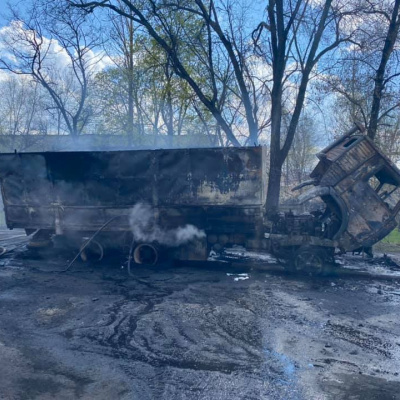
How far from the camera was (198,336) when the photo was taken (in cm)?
567

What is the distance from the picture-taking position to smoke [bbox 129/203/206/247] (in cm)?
995

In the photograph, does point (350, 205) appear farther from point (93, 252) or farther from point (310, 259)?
point (93, 252)

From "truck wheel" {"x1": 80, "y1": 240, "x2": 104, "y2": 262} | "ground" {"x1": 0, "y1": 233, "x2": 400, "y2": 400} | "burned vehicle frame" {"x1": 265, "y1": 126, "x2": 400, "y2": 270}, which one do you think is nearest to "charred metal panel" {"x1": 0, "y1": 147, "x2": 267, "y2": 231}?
"truck wheel" {"x1": 80, "y1": 240, "x2": 104, "y2": 262}

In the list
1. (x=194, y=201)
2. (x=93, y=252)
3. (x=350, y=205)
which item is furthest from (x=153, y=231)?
(x=350, y=205)

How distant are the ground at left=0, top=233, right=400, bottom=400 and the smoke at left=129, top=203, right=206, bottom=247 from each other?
1.08 metres

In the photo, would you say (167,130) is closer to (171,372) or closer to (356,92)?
(356,92)

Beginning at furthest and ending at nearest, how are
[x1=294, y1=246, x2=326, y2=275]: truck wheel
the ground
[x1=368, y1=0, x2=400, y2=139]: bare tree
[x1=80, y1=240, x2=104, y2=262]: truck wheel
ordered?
[x1=368, y1=0, x2=400, y2=139]: bare tree → [x1=80, y1=240, x2=104, y2=262]: truck wheel → [x1=294, y1=246, x2=326, y2=275]: truck wheel → the ground

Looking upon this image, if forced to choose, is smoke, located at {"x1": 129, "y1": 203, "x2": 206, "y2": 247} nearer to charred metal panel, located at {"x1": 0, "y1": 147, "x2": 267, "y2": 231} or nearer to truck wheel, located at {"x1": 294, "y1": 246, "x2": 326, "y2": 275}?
charred metal panel, located at {"x1": 0, "y1": 147, "x2": 267, "y2": 231}

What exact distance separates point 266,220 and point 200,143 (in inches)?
708

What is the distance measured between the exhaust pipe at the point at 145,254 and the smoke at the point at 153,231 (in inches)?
7.0

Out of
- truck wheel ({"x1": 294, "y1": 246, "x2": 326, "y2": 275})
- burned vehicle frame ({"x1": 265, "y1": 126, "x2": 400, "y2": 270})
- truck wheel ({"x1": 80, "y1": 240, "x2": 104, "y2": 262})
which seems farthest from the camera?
truck wheel ({"x1": 80, "y1": 240, "x2": 104, "y2": 262})

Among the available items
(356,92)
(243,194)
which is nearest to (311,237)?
(243,194)

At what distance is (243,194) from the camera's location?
9531 mm

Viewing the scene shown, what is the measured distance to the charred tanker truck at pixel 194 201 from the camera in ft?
29.4
